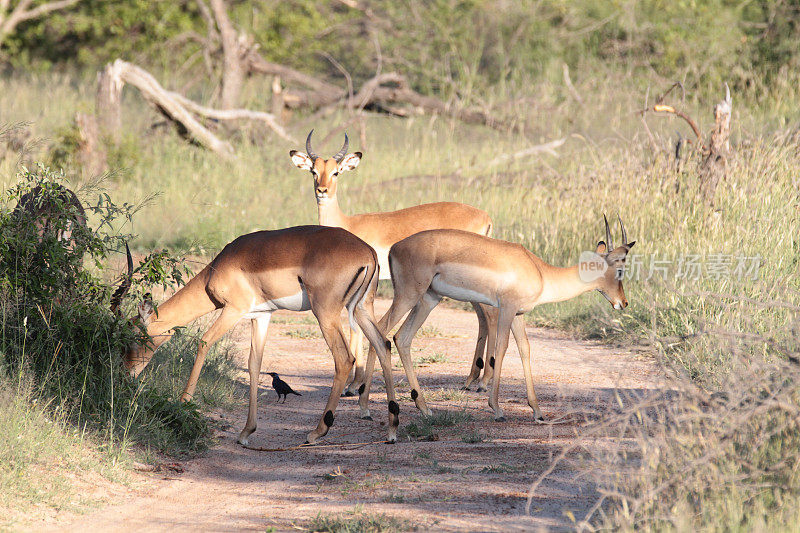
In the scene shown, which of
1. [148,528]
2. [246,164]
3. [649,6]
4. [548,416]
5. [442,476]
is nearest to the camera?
[148,528]

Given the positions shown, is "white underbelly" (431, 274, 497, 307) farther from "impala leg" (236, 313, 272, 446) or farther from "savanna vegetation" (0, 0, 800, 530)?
"impala leg" (236, 313, 272, 446)

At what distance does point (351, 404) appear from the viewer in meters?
7.38

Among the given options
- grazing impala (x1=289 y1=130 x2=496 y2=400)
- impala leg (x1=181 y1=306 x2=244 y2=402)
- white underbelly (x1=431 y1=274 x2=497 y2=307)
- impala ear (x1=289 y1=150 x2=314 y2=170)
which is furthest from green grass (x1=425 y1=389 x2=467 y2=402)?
impala ear (x1=289 y1=150 x2=314 y2=170)

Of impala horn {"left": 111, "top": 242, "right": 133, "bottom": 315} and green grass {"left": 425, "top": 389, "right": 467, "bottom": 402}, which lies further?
green grass {"left": 425, "top": 389, "right": 467, "bottom": 402}

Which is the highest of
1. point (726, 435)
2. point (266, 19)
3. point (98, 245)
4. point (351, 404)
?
point (266, 19)

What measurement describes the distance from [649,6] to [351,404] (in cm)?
1853

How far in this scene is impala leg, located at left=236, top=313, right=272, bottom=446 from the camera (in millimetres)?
6297

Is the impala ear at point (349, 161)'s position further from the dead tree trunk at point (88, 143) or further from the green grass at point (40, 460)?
the dead tree trunk at point (88, 143)

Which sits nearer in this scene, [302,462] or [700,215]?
[302,462]

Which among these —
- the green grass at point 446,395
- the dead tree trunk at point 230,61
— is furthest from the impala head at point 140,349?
the dead tree trunk at point 230,61

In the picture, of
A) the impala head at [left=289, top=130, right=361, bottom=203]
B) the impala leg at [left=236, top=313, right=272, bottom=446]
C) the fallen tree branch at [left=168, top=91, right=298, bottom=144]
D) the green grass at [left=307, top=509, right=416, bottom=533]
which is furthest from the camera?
the fallen tree branch at [left=168, top=91, right=298, bottom=144]

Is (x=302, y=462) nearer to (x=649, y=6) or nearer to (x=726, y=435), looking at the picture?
(x=726, y=435)

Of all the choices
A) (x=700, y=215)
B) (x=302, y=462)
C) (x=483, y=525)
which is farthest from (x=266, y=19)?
(x=483, y=525)

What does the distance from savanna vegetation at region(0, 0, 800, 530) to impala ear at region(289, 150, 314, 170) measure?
1649 millimetres
